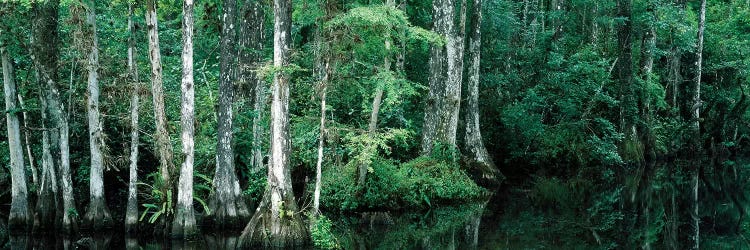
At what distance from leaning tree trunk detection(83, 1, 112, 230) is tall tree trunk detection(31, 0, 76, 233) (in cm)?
48

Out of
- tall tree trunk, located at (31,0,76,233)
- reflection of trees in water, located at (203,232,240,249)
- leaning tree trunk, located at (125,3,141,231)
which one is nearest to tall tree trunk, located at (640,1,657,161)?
reflection of trees in water, located at (203,232,240,249)

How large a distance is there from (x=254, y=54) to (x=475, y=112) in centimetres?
879

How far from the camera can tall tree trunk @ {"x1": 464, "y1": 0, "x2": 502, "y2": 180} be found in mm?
24938

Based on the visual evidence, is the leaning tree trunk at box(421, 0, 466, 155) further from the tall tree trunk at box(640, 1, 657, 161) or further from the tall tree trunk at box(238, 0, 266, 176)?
the tall tree trunk at box(640, 1, 657, 161)

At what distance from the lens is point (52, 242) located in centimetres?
1652

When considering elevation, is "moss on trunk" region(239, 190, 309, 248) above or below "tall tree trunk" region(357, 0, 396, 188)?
below

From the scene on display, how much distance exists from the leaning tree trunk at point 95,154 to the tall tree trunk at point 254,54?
12.5 feet

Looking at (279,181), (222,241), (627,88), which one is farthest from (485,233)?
(627,88)

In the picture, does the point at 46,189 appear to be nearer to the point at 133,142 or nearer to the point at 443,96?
the point at 133,142

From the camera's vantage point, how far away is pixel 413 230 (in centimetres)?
1755

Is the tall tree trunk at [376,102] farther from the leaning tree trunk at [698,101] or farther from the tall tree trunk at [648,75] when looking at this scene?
the tall tree trunk at [648,75]

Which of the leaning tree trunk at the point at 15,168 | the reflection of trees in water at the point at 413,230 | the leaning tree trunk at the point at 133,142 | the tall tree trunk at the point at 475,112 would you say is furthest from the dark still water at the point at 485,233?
the tall tree trunk at the point at 475,112

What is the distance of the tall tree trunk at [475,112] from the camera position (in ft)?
81.8

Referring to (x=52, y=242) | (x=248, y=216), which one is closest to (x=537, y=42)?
(x=248, y=216)
